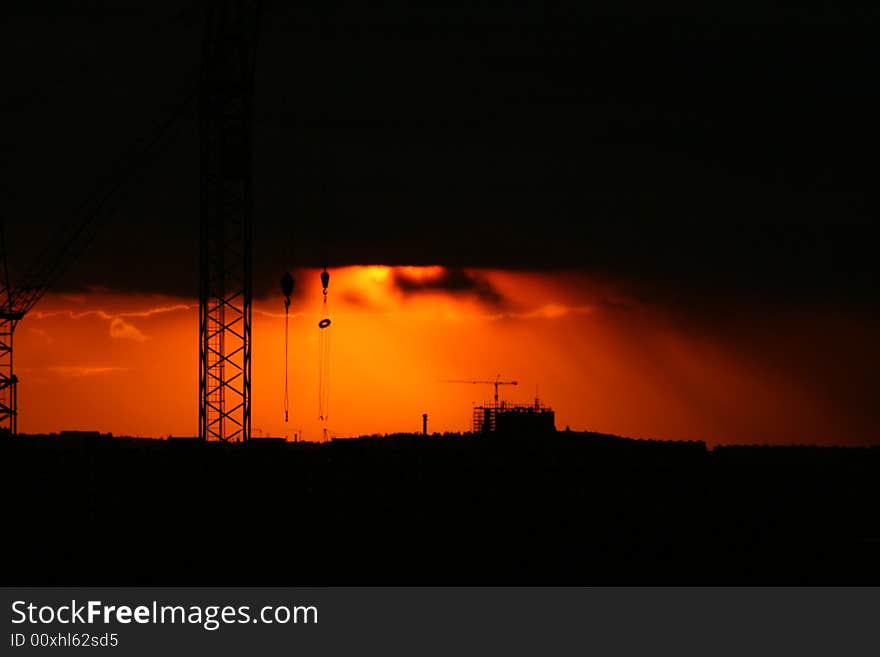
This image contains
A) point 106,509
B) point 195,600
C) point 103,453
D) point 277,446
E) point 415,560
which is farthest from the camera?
point 277,446

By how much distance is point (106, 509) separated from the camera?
95.4 meters

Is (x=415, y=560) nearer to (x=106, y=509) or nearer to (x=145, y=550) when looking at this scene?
(x=145, y=550)

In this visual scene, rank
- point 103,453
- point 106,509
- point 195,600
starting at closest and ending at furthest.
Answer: point 195,600 → point 106,509 → point 103,453

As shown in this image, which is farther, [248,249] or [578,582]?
[248,249]

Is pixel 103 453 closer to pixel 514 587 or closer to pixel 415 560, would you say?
pixel 415 560

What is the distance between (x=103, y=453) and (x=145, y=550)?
26.0 metres

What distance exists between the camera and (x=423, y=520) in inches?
3688

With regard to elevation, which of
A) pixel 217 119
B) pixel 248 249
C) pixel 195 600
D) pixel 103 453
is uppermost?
pixel 217 119

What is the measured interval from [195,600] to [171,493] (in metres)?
29.6

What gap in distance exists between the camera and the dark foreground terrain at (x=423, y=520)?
82.6 metres

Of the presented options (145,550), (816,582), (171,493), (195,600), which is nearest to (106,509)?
(171,493)

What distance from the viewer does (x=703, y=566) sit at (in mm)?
85125

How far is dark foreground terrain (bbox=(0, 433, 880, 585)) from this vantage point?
8262 centimetres

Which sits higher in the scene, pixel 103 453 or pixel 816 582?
pixel 103 453
